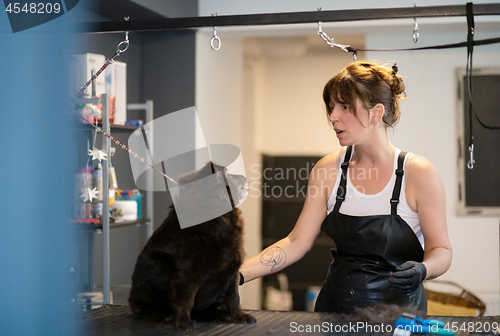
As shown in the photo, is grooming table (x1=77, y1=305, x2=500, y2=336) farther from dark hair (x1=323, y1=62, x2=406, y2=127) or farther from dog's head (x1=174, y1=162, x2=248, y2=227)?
dark hair (x1=323, y1=62, x2=406, y2=127)

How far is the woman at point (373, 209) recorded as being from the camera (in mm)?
1454

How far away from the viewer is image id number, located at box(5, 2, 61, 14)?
661 millimetres

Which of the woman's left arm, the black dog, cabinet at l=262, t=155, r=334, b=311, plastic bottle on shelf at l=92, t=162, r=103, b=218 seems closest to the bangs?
the woman's left arm

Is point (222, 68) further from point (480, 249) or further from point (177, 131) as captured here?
point (480, 249)

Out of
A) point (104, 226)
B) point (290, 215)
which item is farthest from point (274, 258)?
point (290, 215)

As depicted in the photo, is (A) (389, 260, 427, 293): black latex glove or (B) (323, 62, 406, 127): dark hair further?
(B) (323, 62, 406, 127): dark hair

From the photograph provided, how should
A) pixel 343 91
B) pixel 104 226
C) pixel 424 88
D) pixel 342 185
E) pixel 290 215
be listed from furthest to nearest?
pixel 290 215 < pixel 424 88 < pixel 104 226 < pixel 342 185 < pixel 343 91

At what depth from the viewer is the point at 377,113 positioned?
151cm

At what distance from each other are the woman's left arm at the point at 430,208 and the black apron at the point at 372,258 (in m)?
0.05

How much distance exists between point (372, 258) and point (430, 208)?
0.86ft

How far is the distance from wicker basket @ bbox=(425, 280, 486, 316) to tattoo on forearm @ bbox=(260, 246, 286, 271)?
1.74 meters

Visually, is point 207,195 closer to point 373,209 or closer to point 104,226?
point 373,209

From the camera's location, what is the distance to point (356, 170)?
1626 millimetres

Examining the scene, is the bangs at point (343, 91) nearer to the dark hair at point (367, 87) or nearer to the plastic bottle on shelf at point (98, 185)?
the dark hair at point (367, 87)
